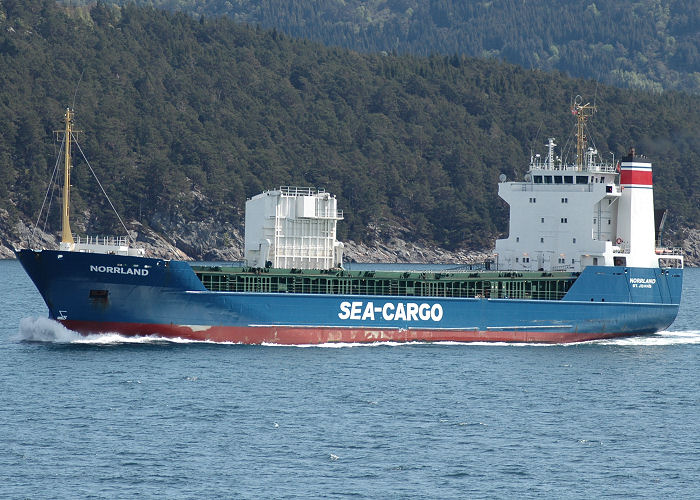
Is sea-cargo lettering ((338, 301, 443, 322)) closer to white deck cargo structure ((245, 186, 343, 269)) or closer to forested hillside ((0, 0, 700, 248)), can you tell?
white deck cargo structure ((245, 186, 343, 269))

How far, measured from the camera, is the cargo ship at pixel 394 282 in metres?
49.0

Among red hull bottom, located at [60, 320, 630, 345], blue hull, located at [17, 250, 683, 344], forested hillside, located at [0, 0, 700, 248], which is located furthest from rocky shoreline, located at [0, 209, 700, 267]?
red hull bottom, located at [60, 320, 630, 345]

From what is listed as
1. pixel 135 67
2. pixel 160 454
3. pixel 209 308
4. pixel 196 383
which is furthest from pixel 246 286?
pixel 135 67

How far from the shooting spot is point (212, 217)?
136625 mm

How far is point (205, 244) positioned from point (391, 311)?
82566mm

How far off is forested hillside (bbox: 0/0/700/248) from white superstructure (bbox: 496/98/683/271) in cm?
7983

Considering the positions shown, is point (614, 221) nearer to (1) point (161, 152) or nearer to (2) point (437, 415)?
(2) point (437, 415)

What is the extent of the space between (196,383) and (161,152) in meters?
104

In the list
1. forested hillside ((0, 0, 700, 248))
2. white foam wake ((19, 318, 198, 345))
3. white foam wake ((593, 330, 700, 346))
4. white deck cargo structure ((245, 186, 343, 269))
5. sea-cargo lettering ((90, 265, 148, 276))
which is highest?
forested hillside ((0, 0, 700, 248))

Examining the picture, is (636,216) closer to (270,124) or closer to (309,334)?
(309,334)

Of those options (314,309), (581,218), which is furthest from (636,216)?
(314,309)

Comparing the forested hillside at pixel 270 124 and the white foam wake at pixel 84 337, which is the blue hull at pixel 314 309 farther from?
the forested hillside at pixel 270 124

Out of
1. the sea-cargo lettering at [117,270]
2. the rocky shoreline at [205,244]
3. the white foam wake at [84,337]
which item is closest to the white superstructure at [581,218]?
the white foam wake at [84,337]

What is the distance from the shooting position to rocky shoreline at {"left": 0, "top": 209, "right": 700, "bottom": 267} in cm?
12812
